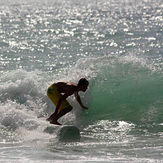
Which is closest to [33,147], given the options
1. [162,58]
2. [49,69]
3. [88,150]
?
[88,150]

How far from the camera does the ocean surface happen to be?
778cm

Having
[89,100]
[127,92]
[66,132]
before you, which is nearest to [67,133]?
[66,132]

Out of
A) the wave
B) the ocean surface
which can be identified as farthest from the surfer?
the wave

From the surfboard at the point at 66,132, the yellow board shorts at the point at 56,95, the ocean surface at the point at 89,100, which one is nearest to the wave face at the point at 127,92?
the ocean surface at the point at 89,100

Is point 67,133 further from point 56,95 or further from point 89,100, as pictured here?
point 89,100

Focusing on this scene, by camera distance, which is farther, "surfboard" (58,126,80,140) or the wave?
the wave

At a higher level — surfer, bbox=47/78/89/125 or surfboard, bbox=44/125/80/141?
surfer, bbox=47/78/89/125

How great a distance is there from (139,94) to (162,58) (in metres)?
4.99

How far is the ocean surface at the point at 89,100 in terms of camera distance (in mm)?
7781

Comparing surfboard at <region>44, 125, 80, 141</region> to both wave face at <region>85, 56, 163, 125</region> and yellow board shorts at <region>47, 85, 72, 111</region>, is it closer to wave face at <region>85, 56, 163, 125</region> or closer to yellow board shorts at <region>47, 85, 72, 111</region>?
yellow board shorts at <region>47, 85, 72, 111</region>

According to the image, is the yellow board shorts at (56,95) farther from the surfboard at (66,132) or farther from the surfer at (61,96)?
the surfboard at (66,132)

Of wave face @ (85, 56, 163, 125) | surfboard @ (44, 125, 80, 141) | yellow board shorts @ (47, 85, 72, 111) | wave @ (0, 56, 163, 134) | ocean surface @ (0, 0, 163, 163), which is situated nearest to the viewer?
ocean surface @ (0, 0, 163, 163)

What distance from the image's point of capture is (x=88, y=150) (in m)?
7.84

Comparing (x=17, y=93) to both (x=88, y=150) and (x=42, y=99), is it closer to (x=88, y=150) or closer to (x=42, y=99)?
(x=42, y=99)
